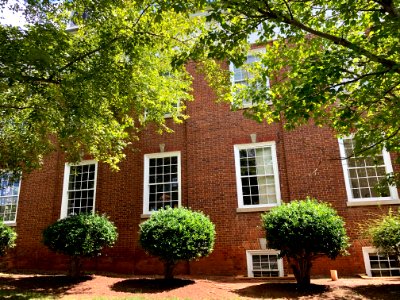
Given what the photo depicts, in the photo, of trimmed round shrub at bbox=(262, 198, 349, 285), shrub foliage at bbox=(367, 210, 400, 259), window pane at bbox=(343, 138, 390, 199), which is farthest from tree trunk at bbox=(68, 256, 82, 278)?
window pane at bbox=(343, 138, 390, 199)

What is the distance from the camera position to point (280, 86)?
330 inches

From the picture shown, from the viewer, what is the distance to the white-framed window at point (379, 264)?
428 inches

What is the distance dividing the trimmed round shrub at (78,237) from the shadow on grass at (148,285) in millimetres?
1522

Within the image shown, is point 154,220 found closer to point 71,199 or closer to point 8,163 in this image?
point 8,163

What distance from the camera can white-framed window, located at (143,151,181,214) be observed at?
44.4ft

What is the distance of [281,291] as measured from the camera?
350 inches

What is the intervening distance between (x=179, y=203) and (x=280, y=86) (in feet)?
21.6

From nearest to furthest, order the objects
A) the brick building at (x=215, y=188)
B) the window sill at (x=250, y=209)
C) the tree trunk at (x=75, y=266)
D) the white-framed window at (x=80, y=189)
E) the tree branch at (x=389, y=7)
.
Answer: the tree branch at (x=389, y=7), the tree trunk at (x=75, y=266), the brick building at (x=215, y=188), the window sill at (x=250, y=209), the white-framed window at (x=80, y=189)

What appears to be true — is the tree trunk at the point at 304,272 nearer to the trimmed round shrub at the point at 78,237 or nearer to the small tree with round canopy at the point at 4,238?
the trimmed round shrub at the point at 78,237

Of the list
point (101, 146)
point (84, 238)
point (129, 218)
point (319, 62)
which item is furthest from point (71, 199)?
point (319, 62)

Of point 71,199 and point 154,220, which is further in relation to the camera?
point 71,199

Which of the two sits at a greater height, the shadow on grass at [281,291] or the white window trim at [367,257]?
the white window trim at [367,257]

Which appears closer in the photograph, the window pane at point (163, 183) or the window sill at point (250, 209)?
the window sill at point (250, 209)

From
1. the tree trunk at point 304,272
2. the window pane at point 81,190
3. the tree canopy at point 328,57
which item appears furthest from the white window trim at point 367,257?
the window pane at point 81,190
